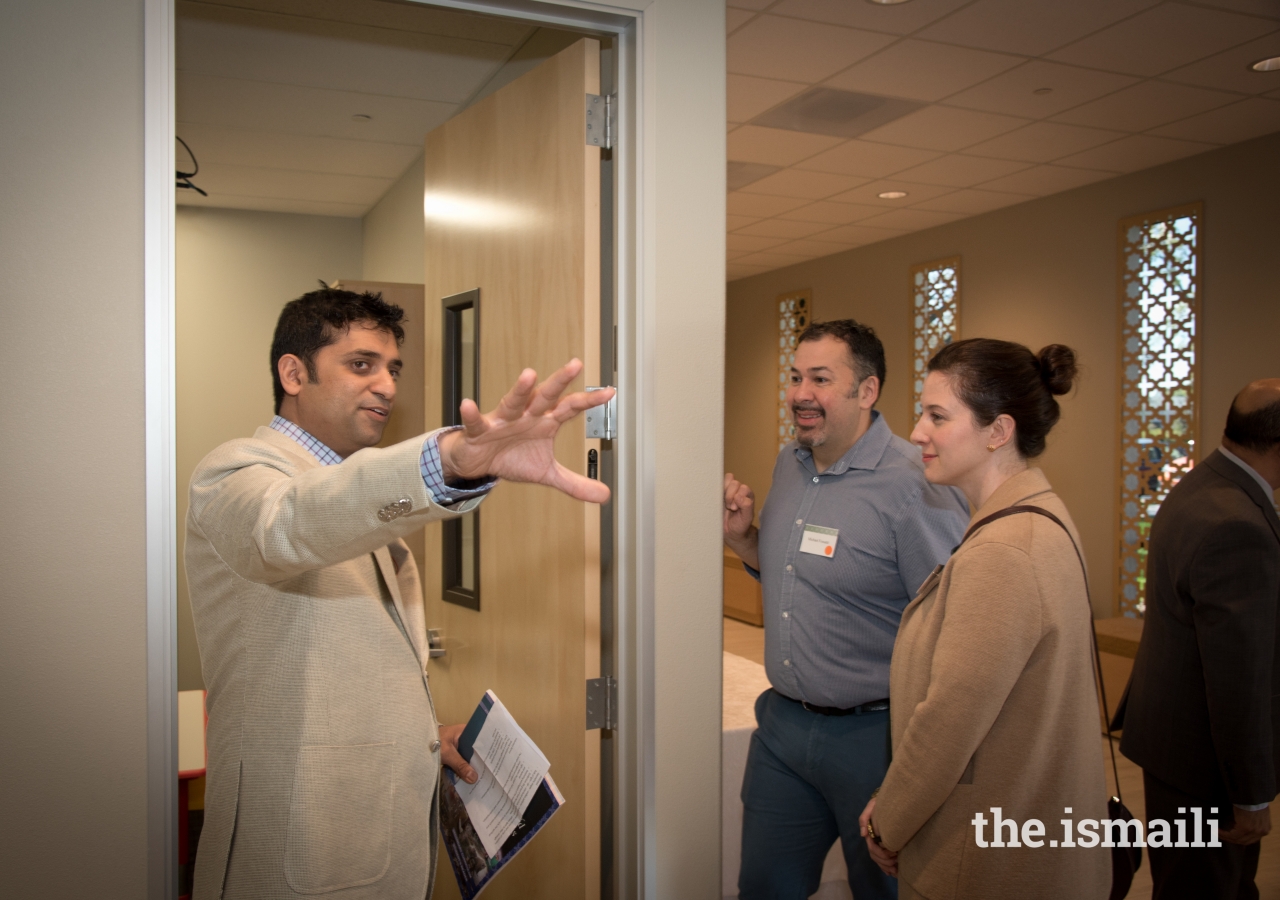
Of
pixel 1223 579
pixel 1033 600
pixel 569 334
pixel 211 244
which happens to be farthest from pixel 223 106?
pixel 1223 579

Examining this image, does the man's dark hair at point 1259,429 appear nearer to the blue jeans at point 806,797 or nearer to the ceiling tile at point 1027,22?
the blue jeans at point 806,797

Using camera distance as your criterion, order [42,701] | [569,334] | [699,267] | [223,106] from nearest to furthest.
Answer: [42,701]
[699,267]
[569,334]
[223,106]

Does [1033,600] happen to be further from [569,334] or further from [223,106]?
[223,106]

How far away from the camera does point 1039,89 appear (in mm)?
4270

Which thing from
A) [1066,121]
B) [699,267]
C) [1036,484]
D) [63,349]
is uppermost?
[1066,121]

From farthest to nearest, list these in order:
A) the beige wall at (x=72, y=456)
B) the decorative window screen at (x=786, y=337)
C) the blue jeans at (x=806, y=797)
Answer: the decorative window screen at (x=786, y=337), the blue jeans at (x=806, y=797), the beige wall at (x=72, y=456)

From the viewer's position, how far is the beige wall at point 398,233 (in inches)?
164

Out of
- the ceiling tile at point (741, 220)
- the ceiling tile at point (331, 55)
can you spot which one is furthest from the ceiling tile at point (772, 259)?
the ceiling tile at point (331, 55)

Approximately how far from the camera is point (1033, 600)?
1524 mm

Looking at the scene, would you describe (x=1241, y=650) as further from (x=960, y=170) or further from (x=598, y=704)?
(x=960, y=170)

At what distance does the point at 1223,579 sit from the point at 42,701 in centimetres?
247

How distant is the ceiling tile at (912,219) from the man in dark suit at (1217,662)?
4636 mm

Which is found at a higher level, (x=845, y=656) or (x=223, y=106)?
(x=223, y=106)

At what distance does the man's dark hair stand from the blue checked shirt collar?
7.38 ft
